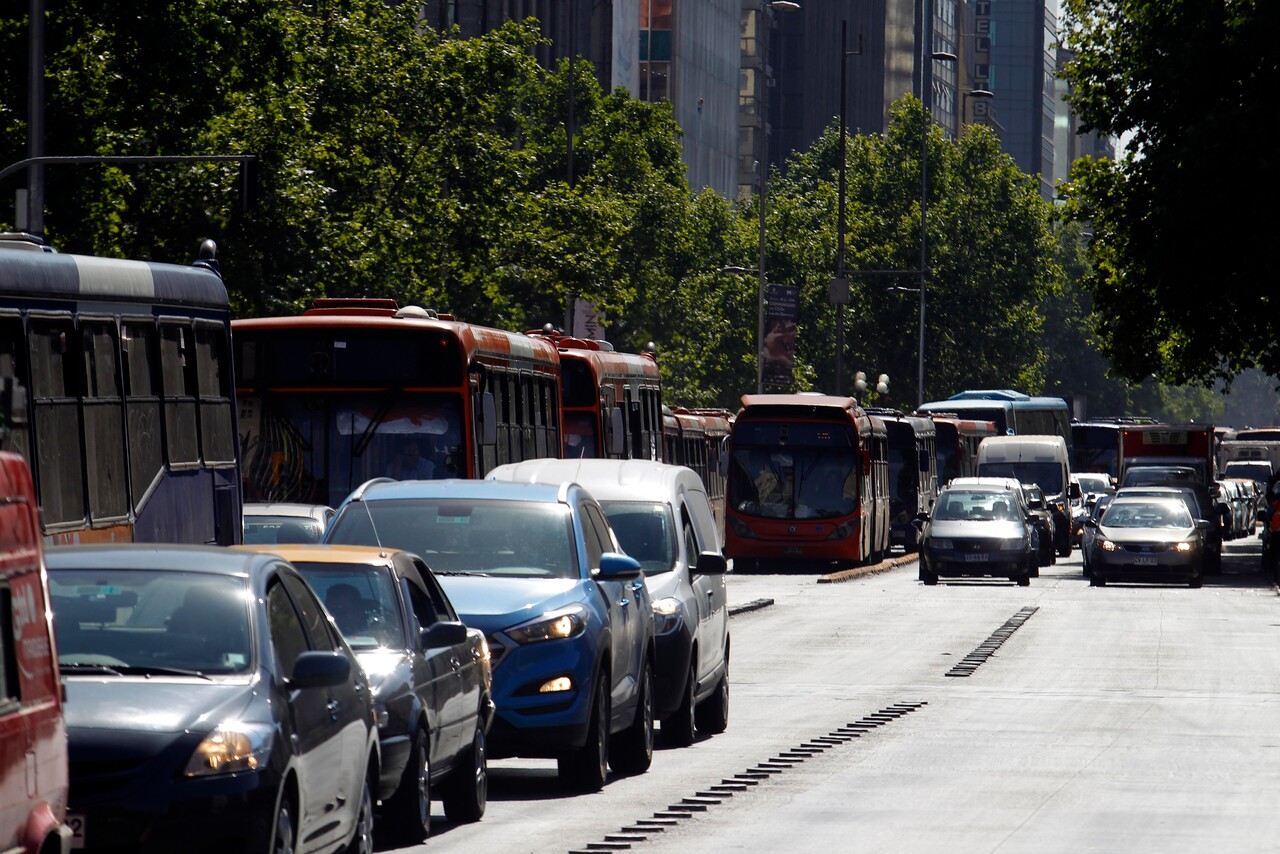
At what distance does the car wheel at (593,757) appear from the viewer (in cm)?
1311

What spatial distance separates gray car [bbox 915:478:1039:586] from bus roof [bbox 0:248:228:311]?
2450cm

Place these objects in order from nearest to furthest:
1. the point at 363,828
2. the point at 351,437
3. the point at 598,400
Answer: the point at 363,828 < the point at 351,437 < the point at 598,400

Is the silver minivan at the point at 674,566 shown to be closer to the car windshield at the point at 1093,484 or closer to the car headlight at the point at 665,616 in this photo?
the car headlight at the point at 665,616

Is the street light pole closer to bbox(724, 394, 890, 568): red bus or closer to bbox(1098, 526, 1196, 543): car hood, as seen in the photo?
bbox(724, 394, 890, 568): red bus

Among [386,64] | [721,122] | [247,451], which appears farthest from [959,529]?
[721,122]

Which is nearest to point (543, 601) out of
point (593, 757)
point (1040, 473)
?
point (593, 757)

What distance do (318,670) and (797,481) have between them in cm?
3872

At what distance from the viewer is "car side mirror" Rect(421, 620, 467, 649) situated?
11102 millimetres

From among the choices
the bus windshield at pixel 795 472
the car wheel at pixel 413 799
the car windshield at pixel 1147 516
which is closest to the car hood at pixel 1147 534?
the car windshield at pixel 1147 516

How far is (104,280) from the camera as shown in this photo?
16.1 meters

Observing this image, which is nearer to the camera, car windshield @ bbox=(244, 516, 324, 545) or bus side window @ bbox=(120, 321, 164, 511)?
bus side window @ bbox=(120, 321, 164, 511)

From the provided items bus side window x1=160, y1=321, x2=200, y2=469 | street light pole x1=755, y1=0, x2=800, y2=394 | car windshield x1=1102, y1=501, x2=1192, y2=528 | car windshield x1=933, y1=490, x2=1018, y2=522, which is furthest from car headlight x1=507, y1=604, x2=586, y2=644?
street light pole x1=755, y1=0, x2=800, y2=394

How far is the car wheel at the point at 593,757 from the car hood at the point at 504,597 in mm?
463

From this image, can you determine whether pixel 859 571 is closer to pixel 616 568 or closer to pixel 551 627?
pixel 616 568
